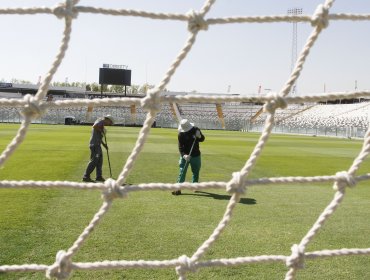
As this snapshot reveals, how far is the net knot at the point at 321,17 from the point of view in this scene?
242cm

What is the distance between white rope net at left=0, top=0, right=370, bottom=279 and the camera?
7.54 ft

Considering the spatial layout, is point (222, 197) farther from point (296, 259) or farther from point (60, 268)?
point (60, 268)

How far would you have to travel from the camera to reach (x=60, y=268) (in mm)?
2254

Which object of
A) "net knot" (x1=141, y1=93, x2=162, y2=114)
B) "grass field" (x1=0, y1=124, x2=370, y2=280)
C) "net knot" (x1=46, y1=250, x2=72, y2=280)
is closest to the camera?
"net knot" (x1=46, y1=250, x2=72, y2=280)

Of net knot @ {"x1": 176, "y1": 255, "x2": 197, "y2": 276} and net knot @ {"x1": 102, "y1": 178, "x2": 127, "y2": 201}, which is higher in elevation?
net knot @ {"x1": 102, "y1": 178, "x2": 127, "y2": 201}

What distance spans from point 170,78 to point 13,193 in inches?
284

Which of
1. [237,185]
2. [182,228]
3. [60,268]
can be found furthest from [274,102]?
[182,228]

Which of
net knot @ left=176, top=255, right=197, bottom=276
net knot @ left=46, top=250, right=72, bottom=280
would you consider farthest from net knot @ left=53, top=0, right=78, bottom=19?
net knot @ left=176, top=255, right=197, bottom=276

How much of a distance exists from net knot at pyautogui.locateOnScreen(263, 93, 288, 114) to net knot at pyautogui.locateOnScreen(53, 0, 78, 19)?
1.17 metres

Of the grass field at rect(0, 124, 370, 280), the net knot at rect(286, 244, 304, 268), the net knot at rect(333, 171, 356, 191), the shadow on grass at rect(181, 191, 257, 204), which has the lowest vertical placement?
the shadow on grass at rect(181, 191, 257, 204)

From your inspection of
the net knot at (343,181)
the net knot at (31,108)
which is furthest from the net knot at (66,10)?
the net knot at (343,181)

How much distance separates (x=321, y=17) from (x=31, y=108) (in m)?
1.66

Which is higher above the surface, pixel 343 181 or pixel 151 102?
pixel 151 102

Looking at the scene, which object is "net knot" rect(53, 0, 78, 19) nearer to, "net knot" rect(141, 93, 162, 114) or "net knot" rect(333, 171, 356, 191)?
"net knot" rect(141, 93, 162, 114)
